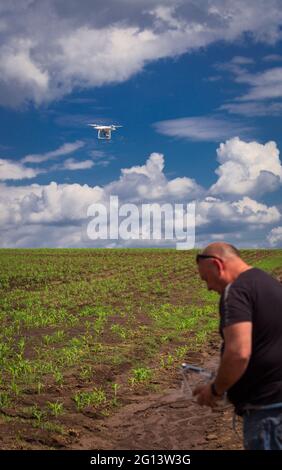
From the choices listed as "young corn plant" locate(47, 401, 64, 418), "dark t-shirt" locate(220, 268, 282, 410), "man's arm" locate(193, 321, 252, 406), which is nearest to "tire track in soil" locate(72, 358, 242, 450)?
"young corn plant" locate(47, 401, 64, 418)

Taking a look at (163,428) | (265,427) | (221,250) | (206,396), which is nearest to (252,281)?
(221,250)

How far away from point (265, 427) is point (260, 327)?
26.3 inches

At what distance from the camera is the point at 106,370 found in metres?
11.6

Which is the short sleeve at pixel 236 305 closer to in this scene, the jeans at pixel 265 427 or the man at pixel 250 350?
the man at pixel 250 350

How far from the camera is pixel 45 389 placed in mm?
10242

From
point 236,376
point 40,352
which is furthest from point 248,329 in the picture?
point 40,352

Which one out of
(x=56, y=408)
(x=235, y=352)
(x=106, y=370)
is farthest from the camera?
(x=106, y=370)

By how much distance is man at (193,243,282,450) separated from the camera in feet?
12.0

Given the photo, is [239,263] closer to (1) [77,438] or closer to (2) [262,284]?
(2) [262,284]

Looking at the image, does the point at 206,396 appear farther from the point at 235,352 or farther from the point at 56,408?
the point at 56,408

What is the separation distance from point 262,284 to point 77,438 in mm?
5075

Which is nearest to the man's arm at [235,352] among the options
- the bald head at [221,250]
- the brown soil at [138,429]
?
the bald head at [221,250]

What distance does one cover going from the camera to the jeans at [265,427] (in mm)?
3814

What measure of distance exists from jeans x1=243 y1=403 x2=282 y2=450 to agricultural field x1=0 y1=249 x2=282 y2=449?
379 cm
